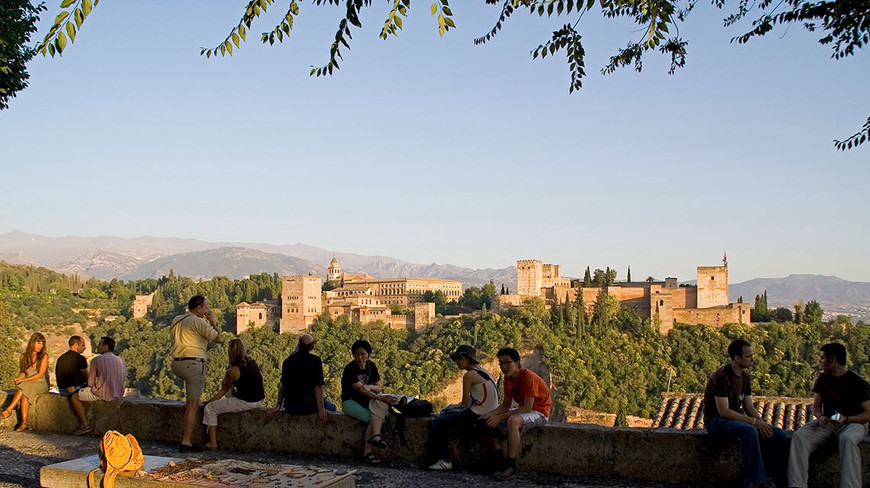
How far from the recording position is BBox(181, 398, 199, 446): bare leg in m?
6.89

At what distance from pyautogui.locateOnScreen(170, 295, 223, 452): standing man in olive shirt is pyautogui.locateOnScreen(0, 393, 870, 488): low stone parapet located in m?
0.30

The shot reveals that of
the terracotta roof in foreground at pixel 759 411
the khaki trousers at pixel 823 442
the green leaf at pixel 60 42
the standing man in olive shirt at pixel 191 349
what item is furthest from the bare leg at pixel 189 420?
the terracotta roof in foreground at pixel 759 411

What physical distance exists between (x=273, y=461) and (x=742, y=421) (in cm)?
349

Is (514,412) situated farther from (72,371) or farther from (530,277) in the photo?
(530,277)

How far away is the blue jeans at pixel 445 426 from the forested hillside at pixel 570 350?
35.8 metres

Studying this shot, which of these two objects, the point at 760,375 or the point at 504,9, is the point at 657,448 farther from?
the point at 760,375

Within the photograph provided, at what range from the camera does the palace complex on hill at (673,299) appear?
54094 mm

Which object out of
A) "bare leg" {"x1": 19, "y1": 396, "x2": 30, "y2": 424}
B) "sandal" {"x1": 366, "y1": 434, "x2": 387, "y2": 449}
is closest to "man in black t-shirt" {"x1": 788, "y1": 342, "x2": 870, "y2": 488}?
"sandal" {"x1": 366, "y1": 434, "x2": 387, "y2": 449}

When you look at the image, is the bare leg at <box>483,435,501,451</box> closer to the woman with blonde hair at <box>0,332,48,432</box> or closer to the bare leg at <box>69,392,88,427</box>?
the bare leg at <box>69,392,88,427</box>

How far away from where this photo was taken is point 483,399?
632cm

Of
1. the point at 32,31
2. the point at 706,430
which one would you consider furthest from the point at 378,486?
the point at 32,31

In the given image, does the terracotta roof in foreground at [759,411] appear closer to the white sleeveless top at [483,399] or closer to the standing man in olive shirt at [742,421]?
the standing man in olive shirt at [742,421]

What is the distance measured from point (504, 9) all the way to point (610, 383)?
45.0 meters

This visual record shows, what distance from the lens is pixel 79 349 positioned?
838 cm
